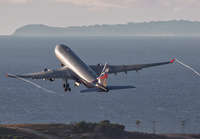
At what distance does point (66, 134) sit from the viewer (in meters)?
104

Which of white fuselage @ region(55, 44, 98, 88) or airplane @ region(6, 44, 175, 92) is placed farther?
white fuselage @ region(55, 44, 98, 88)

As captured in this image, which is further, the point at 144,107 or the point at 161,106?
the point at 161,106

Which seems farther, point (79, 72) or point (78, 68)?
point (78, 68)

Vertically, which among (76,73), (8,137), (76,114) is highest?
(76,73)

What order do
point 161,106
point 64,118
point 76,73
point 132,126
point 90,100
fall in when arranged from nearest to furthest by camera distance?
point 76,73 → point 132,126 → point 64,118 → point 161,106 → point 90,100

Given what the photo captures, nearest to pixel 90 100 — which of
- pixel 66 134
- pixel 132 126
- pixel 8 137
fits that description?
pixel 132 126

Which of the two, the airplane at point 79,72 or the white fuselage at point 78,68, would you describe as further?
the white fuselage at point 78,68

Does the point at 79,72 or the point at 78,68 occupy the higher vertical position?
the point at 78,68

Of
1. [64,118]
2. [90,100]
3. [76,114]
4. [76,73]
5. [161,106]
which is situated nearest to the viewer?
[76,73]

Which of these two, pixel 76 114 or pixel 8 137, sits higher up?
pixel 76 114

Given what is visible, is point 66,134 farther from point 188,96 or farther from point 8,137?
point 188,96

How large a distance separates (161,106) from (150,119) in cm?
6795

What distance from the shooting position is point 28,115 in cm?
16562

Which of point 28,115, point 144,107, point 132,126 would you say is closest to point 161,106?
point 132,126
